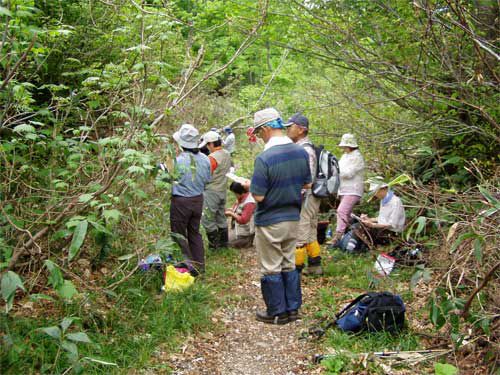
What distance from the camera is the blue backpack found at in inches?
195

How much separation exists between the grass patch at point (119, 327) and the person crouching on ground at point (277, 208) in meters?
0.80

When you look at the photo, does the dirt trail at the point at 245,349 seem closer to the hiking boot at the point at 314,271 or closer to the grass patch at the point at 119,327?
the grass patch at the point at 119,327

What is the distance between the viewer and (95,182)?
450 cm

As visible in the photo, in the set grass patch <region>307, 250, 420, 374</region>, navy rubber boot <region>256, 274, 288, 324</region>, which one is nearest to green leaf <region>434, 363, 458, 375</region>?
grass patch <region>307, 250, 420, 374</region>

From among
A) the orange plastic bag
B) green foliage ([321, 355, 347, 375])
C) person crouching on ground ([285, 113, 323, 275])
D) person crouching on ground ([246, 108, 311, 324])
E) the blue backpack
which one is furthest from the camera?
person crouching on ground ([285, 113, 323, 275])

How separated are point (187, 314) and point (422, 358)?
7.60 ft

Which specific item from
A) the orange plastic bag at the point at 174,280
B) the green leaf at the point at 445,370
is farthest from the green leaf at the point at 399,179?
the orange plastic bag at the point at 174,280

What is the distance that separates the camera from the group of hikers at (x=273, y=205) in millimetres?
5453

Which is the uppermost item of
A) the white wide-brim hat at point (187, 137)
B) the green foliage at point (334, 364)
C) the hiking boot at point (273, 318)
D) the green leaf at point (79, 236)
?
the green leaf at point (79, 236)

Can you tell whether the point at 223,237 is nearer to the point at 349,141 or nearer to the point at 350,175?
the point at 350,175

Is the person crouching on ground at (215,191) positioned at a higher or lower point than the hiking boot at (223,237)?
higher

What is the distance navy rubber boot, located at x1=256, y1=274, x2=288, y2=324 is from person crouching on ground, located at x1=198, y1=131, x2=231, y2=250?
2.74 meters

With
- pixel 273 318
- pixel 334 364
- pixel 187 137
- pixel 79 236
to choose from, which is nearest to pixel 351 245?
pixel 273 318

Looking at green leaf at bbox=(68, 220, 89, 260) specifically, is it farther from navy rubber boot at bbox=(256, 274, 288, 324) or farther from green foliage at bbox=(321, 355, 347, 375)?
navy rubber boot at bbox=(256, 274, 288, 324)
